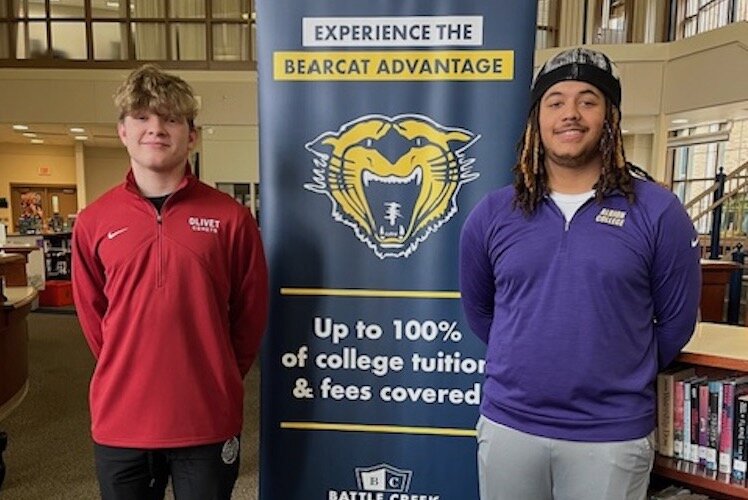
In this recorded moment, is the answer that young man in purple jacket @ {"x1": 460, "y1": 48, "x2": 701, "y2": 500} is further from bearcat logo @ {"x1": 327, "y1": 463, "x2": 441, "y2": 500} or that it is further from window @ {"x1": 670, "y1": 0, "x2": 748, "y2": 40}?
window @ {"x1": 670, "y1": 0, "x2": 748, "y2": 40}

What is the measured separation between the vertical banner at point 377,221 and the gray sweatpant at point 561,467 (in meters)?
0.56

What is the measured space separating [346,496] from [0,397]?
2.70m

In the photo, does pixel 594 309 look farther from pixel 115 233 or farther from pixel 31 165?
pixel 31 165

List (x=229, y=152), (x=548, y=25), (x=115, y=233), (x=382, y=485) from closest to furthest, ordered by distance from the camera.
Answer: (x=115, y=233)
(x=382, y=485)
(x=229, y=152)
(x=548, y=25)

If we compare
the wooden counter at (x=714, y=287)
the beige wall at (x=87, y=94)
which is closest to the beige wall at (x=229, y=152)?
the beige wall at (x=87, y=94)

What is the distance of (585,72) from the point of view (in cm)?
115

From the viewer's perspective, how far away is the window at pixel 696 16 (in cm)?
836

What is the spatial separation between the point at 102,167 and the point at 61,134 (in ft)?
6.36

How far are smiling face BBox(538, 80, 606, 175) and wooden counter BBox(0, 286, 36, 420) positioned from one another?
11.3ft

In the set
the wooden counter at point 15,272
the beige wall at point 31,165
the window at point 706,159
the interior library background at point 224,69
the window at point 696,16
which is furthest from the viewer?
the beige wall at point 31,165

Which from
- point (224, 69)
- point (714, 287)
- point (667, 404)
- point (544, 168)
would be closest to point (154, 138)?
point (544, 168)

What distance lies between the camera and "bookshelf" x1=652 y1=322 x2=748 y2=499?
1.35 metres

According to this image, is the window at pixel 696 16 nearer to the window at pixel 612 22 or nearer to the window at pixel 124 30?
the window at pixel 612 22

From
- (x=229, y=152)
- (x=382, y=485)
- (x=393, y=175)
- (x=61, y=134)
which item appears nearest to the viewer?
(x=393, y=175)
